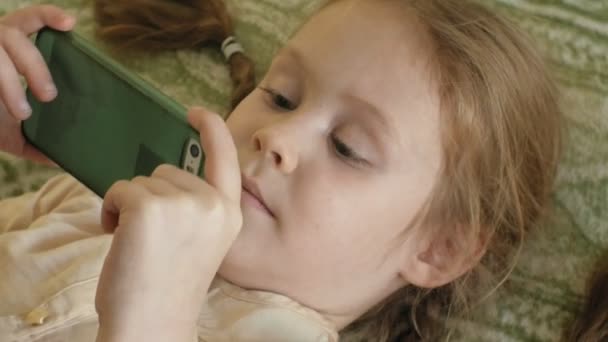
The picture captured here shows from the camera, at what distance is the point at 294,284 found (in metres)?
0.82

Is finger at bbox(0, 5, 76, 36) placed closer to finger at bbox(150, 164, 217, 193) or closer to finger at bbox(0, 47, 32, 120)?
finger at bbox(0, 47, 32, 120)

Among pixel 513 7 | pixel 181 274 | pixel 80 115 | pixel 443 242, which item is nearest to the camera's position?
pixel 181 274

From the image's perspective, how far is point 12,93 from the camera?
2.65ft

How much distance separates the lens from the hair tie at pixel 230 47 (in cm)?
108

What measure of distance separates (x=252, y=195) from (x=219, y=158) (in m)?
0.12

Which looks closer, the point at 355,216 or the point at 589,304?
the point at 355,216

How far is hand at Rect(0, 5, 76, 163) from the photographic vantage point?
2.52 feet

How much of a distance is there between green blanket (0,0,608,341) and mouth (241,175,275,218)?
32cm

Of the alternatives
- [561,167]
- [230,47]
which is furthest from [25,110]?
[561,167]

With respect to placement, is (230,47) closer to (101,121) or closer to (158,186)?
(101,121)

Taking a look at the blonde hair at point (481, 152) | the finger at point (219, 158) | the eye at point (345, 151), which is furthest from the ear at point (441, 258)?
the finger at point (219, 158)

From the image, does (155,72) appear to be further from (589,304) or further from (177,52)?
(589,304)

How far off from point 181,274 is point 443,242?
347 millimetres

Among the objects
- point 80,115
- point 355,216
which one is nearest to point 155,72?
point 80,115
